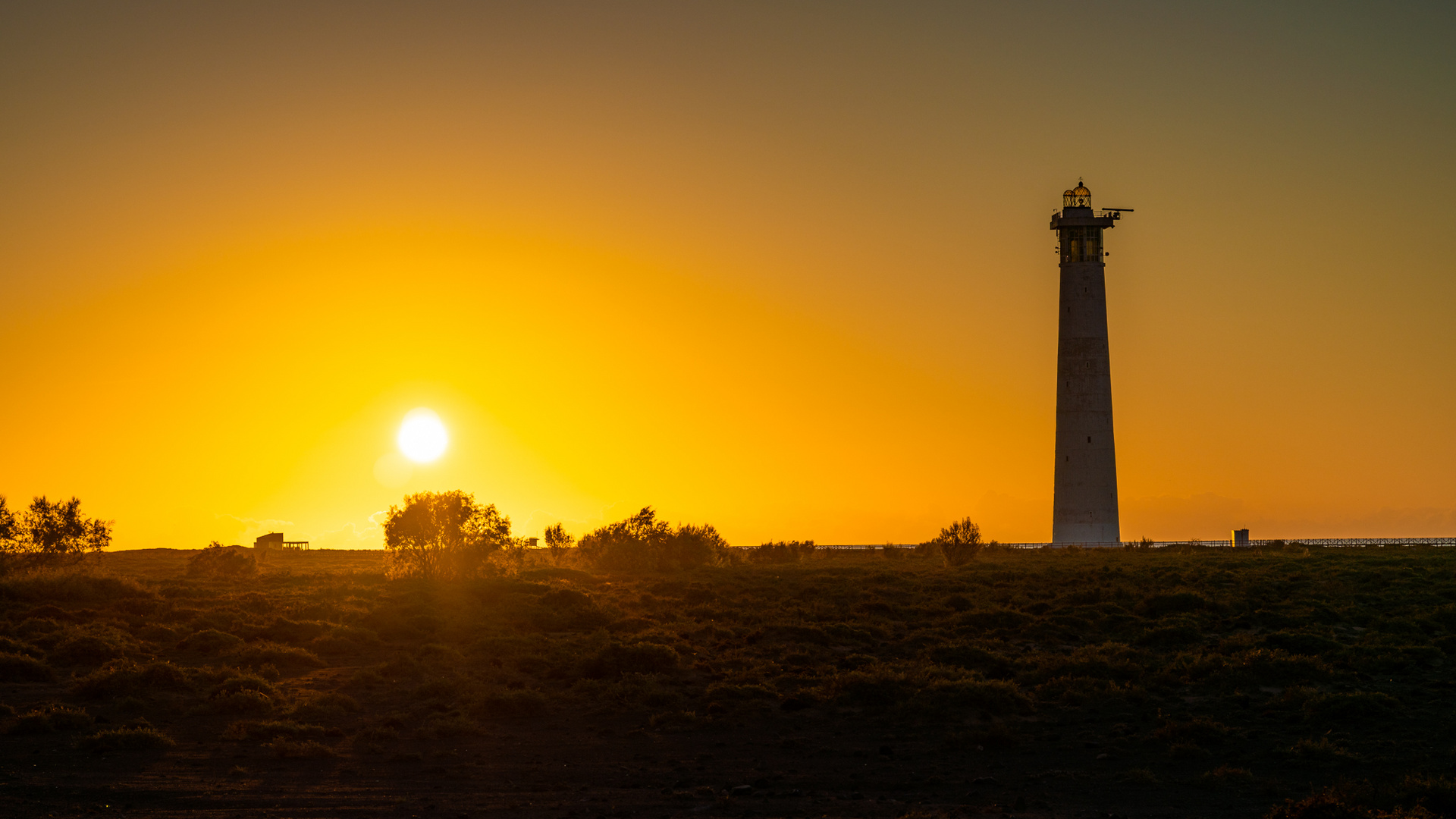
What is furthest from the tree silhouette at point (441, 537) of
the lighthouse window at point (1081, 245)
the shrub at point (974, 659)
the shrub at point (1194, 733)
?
the lighthouse window at point (1081, 245)

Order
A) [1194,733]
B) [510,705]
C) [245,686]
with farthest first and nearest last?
1. [245,686]
2. [510,705]
3. [1194,733]

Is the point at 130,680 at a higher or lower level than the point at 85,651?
lower

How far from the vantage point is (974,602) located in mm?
37625

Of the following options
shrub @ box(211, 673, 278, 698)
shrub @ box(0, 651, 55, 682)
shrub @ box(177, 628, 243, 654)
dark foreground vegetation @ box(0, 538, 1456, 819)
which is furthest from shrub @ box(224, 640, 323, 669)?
shrub @ box(0, 651, 55, 682)

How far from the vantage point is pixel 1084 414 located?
6134 centimetres

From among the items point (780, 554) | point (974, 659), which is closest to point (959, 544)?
point (780, 554)

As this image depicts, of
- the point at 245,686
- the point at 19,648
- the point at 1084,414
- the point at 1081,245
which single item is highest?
the point at 1081,245

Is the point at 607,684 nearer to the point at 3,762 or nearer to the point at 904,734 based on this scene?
the point at 904,734

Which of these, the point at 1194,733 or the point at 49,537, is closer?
the point at 1194,733

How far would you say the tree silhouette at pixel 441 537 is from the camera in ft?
141

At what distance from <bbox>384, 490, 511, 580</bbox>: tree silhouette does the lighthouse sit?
31276 millimetres

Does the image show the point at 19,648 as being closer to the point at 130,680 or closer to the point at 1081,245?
the point at 130,680

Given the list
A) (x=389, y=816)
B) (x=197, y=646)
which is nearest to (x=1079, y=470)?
(x=197, y=646)

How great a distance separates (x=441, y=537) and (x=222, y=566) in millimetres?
10850
